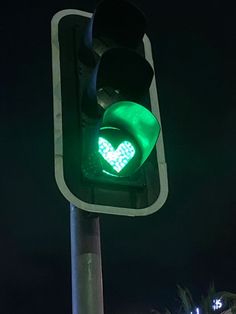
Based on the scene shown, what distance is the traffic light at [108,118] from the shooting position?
2393 mm

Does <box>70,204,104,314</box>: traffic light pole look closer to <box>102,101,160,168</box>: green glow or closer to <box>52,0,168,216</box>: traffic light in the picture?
<box>52,0,168,216</box>: traffic light

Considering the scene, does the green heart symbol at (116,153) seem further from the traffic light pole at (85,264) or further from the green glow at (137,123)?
the traffic light pole at (85,264)

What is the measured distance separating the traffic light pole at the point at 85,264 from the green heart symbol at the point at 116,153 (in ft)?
0.83

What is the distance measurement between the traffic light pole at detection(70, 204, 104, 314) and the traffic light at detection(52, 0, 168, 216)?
189 mm

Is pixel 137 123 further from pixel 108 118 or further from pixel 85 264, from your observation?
pixel 85 264

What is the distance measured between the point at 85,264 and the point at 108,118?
2.11 feet

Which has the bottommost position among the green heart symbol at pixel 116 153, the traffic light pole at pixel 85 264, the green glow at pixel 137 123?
the traffic light pole at pixel 85 264

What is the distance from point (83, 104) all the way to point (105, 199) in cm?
45

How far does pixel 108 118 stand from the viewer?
253cm

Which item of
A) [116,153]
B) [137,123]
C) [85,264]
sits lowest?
[85,264]

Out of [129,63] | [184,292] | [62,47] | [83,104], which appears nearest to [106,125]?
[83,104]

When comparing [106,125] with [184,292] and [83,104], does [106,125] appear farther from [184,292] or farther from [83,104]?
[184,292]

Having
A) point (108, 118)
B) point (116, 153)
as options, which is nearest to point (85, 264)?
point (116, 153)

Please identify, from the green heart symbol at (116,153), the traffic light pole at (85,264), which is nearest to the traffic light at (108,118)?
the green heart symbol at (116,153)
